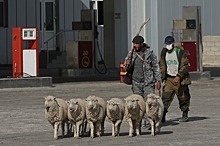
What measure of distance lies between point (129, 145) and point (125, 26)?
2648cm

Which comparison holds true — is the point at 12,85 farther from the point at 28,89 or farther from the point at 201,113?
the point at 201,113

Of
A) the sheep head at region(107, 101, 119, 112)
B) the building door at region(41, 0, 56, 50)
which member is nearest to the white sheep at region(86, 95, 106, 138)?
the sheep head at region(107, 101, 119, 112)

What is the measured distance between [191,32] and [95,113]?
1732 centimetres

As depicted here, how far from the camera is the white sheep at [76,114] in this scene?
1475 centimetres

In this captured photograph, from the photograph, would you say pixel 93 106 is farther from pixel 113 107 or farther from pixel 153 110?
pixel 153 110

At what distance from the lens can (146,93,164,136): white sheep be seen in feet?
50.1

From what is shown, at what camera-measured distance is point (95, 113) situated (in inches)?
585

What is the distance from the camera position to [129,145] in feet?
46.1

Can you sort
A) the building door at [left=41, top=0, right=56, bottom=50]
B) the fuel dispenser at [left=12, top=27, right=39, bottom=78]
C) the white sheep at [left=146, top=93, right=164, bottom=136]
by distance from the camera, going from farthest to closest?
the building door at [left=41, top=0, right=56, bottom=50], the fuel dispenser at [left=12, top=27, right=39, bottom=78], the white sheep at [left=146, top=93, right=164, bottom=136]

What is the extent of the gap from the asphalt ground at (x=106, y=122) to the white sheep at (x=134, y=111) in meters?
0.23

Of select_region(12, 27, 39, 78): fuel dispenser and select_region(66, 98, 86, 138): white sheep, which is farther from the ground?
select_region(12, 27, 39, 78): fuel dispenser

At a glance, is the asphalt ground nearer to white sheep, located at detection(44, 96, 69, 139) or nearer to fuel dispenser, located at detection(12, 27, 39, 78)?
white sheep, located at detection(44, 96, 69, 139)

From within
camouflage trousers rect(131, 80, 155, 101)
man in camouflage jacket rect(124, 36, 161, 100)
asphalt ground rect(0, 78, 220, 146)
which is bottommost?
asphalt ground rect(0, 78, 220, 146)

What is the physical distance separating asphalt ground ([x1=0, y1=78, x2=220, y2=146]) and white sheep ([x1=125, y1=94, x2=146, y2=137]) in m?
0.23
